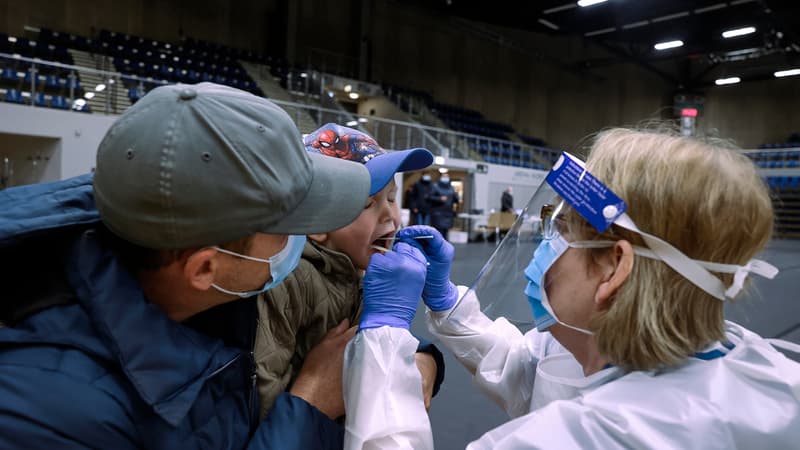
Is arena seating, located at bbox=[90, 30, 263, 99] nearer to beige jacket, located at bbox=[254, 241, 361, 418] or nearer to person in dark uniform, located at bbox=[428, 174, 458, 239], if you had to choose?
person in dark uniform, located at bbox=[428, 174, 458, 239]

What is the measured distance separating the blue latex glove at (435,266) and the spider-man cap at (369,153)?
223mm

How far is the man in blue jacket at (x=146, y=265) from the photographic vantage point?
0.69m

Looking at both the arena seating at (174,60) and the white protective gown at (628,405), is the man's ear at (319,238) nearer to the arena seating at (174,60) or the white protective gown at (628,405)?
the white protective gown at (628,405)

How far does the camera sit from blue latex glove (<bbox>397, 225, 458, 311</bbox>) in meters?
1.57

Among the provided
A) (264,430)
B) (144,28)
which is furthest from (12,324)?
Answer: (144,28)

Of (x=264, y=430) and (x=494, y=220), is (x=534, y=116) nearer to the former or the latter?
(x=494, y=220)

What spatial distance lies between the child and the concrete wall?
8229mm

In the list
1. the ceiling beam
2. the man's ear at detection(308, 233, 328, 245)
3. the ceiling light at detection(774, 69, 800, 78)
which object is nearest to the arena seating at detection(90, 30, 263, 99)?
the man's ear at detection(308, 233, 328, 245)

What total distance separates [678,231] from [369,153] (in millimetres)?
825

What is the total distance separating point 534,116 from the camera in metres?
23.6

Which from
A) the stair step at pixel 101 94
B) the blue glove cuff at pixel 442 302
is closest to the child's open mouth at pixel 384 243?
the blue glove cuff at pixel 442 302

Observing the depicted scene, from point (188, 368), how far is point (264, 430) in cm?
19

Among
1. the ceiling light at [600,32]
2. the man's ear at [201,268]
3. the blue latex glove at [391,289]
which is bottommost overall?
the blue latex glove at [391,289]

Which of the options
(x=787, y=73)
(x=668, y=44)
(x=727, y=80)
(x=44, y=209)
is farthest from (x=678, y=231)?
(x=727, y=80)
